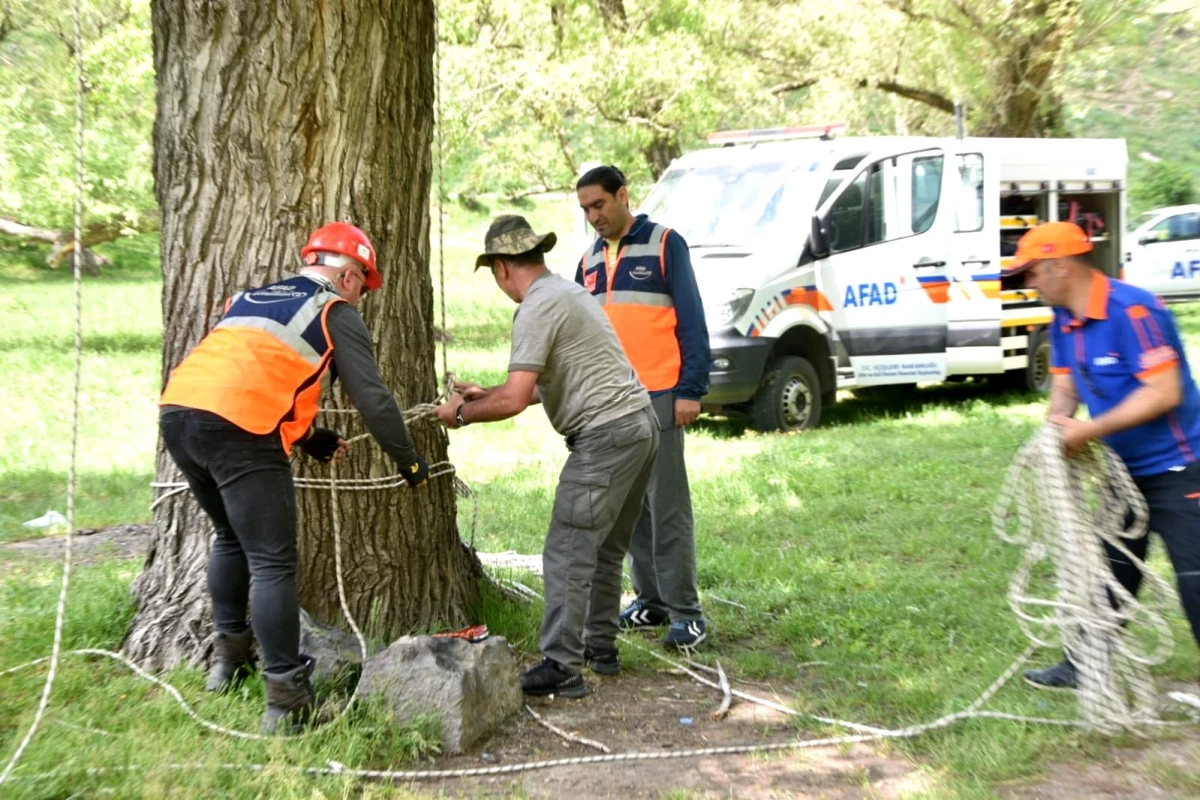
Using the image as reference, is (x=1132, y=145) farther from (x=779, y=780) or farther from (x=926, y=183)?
(x=779, y=780)

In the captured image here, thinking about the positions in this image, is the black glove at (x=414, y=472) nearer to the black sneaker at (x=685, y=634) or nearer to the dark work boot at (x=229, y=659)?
the dark work boot at (x=229, y=659)

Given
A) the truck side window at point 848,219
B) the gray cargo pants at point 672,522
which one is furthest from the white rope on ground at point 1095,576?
the truck side window at point 848,219

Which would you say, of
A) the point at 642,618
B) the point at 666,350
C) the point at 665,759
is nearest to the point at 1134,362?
the point at 666,350

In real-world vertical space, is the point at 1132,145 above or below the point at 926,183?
above

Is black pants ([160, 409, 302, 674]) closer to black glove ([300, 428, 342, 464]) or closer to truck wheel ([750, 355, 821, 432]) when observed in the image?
black glove ([300, 428, 342, 464])

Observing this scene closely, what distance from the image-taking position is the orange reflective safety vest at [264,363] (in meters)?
4.10

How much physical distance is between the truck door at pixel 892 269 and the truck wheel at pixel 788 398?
54 centimetres

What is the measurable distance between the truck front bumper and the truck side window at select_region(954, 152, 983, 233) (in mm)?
2426

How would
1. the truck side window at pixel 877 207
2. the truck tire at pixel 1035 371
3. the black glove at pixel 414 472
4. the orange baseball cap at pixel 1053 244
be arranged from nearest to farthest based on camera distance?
the orange baseball cap at pixel 1053 244
the black glove at pixel 414 472
the truck side window at pixel 877 207
the truck tire at pixel 1035 371

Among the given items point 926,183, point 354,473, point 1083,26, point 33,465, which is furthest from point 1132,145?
point 354,473

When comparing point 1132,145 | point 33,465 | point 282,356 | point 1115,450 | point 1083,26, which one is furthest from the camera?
point 1132,145

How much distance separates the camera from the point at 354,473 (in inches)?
196

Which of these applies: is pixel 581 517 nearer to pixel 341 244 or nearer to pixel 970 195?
pixel 341 244

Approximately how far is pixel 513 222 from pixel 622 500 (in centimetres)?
116
